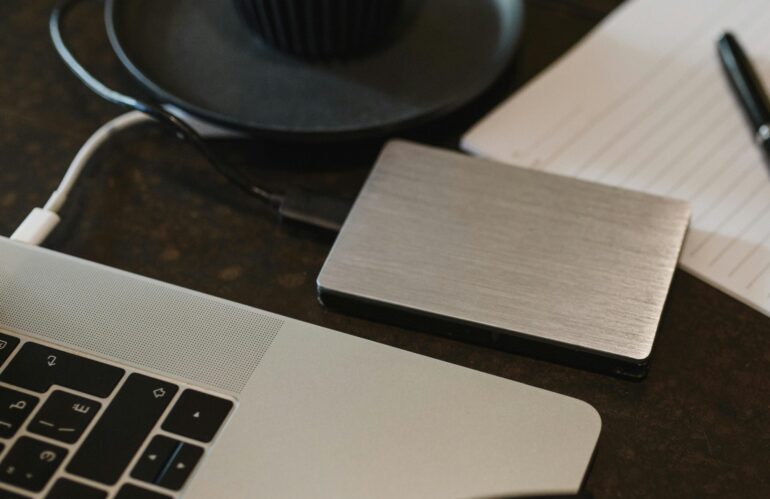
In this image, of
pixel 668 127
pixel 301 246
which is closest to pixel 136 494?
pixel 301 246

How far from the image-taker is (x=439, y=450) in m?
0.36

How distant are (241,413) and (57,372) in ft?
0.30

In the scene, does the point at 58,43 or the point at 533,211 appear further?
the point at 58,43

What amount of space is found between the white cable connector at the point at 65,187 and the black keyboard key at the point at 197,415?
0.15 metres

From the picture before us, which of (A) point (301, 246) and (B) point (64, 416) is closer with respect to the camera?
(B) point (64, 416)

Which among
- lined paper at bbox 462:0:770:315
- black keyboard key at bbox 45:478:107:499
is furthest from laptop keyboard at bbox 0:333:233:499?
lined paper at bbox 462:0:770:315

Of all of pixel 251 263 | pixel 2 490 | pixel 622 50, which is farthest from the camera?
pixel 622 50

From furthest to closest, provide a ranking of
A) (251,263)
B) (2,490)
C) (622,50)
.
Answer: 1. (622,50)
2. (251,263)
3. (2,490)

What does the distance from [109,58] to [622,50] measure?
0.36m

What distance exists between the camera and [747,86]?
53cm

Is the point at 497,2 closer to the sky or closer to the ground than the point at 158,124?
closer to the sky

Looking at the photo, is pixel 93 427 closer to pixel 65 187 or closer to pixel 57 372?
pixel 57 372

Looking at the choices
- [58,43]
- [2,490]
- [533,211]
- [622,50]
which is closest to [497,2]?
[622,50]

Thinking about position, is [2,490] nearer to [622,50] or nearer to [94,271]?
[94,271]
